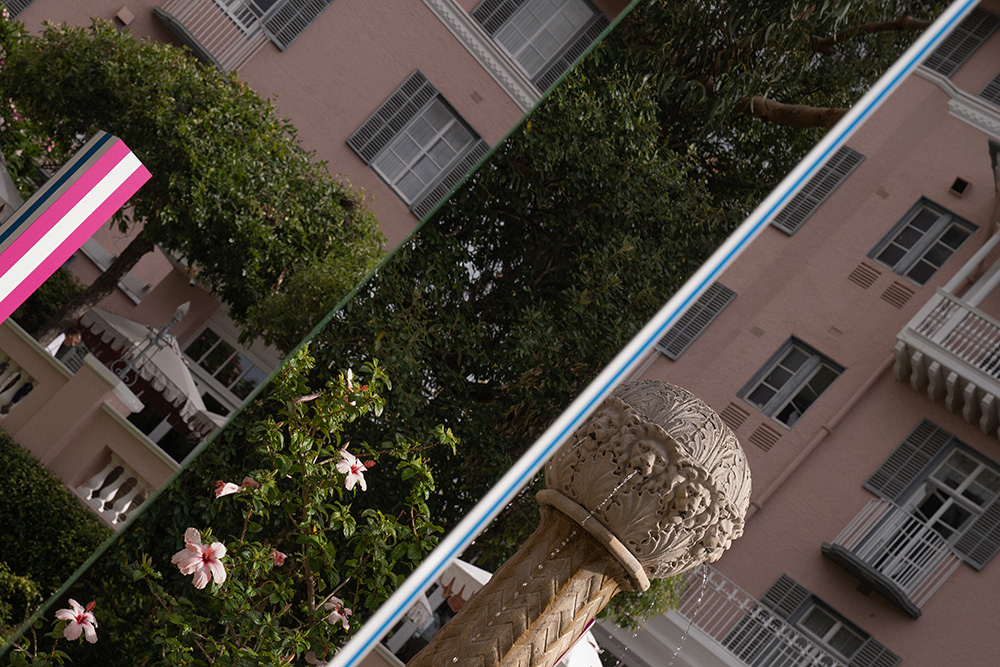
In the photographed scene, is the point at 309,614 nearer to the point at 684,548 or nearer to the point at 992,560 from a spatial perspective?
the point at 684,548

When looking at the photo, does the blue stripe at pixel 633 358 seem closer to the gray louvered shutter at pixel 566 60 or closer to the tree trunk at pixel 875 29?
the tree trunk at pixel 875 29

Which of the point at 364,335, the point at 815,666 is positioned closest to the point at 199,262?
the point at 364,335

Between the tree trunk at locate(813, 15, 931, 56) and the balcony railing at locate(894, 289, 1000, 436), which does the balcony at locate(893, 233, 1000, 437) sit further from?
the tree trunk at locate(813, 15, 931, 56)

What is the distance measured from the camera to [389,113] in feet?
1.78

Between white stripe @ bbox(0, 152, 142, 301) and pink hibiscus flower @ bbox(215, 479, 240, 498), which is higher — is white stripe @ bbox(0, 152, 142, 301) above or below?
above

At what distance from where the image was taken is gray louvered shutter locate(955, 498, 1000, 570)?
287 centimetres

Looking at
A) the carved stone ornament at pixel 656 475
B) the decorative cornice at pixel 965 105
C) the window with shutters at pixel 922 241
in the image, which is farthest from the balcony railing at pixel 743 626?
the carved stone ornament at pixel 656 475

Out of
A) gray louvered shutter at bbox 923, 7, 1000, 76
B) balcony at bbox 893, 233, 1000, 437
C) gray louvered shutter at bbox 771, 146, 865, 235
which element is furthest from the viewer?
balcony at bbox 893, 233, 1000, 437

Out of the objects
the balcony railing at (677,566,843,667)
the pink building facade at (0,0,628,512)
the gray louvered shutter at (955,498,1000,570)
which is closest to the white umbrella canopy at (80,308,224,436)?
the pink building facade at (0,0,628,512)

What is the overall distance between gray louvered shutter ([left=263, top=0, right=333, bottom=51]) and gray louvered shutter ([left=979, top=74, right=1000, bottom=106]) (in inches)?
26.2

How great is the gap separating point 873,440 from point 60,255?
9.59ft

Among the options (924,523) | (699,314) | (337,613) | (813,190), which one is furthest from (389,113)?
(924,523)

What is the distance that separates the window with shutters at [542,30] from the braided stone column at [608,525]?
0.75ft

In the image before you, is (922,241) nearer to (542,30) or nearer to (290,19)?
(542,30)
